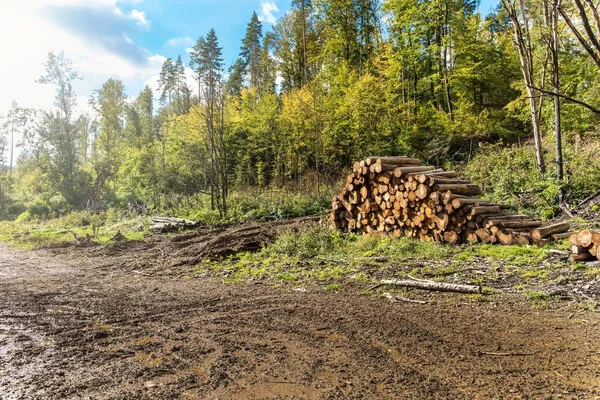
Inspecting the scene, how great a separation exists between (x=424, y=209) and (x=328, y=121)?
13.5 m

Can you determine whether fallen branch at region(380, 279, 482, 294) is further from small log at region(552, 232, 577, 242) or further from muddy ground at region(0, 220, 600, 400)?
small log at region(552, 232, 577, 242)

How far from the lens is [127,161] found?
26578 millimetres

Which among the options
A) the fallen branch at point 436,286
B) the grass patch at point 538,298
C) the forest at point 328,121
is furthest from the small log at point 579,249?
the forest at point 328,121

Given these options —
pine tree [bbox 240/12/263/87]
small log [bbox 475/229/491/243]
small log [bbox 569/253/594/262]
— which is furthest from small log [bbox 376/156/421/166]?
pine tree [bbox 240/12/263/87]

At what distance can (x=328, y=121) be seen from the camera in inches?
832

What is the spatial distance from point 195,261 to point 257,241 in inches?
68.2

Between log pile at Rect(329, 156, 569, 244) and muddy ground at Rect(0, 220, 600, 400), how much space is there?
3276 millimetres

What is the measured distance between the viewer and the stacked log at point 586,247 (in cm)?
592

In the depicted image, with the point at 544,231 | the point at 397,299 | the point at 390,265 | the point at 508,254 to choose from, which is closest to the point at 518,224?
the point at 544,231

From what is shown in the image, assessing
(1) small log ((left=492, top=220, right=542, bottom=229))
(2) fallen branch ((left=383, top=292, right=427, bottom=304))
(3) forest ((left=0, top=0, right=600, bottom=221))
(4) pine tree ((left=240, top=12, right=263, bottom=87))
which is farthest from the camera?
(4) pine tree ((left=240, top=12, right=263, bottom=87))

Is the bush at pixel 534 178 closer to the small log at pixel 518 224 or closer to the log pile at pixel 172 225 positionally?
the small log at pixel 518 224

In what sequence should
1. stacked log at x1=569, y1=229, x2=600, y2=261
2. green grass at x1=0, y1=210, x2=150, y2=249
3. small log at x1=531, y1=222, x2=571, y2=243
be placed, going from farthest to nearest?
green grass at x1=0, y1=210, x2=150, y2=249
small log at x1=531, y1=222, x2=571, y2=243
stacked log at x1=569, y1=229, x2=600, y2=261

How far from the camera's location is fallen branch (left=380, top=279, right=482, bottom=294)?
512cm

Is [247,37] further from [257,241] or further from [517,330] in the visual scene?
[517,330]
